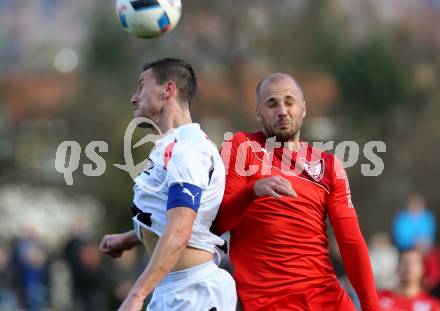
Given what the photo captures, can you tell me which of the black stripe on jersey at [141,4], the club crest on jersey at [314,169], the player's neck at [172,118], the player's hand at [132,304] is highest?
the black stripe on jersey at [141,4]

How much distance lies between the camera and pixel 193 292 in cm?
526

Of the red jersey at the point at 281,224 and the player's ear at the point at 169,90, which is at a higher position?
the player's ear at the point at 169,90

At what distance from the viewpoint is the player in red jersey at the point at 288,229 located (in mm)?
5574

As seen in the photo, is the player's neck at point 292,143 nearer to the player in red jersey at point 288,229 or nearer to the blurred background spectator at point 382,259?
the player in red jersey at point 288,229

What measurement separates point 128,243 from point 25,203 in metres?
25.2

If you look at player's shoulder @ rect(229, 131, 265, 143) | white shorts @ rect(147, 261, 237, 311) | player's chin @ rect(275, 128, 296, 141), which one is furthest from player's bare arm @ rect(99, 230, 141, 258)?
player's chin @ rect(275, 128, 296, 141)

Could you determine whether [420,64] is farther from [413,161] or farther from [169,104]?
[169,104]

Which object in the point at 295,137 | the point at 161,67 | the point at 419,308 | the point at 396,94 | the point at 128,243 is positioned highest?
the point at 396,94

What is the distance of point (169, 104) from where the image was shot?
18.1 ft

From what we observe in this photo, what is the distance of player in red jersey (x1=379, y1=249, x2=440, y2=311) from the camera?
822 centimetres

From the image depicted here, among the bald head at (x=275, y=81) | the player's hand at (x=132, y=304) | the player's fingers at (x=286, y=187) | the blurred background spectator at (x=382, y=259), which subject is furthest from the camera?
the blurred background spectator at (x=382, y=259)

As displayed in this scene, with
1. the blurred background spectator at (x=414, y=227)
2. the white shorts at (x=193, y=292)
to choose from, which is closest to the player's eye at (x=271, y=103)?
the white shorts at (x=193, y=292)

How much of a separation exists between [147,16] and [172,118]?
39.9 inches

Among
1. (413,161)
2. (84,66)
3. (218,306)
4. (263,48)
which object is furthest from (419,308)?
(84,66)
